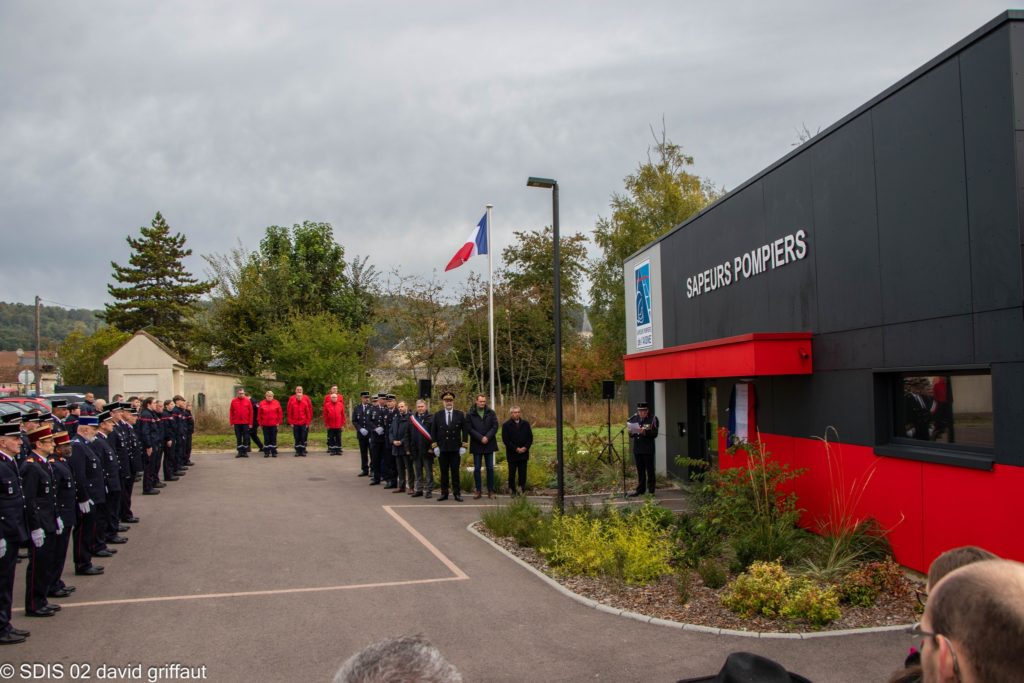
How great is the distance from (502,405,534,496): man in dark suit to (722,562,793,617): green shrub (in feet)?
27.9

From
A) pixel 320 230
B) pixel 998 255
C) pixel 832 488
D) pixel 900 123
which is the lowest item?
pixel 832 488

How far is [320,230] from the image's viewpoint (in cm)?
4403

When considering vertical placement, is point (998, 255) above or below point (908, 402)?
above

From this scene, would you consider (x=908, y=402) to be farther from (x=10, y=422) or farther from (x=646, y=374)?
(x=10, y=422)

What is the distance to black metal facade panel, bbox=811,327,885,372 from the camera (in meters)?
9.67

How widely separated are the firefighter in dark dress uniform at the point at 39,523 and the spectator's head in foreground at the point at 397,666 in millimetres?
7459

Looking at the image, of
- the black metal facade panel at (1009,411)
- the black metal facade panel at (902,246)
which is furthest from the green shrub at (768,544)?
the black metal facade panel at (1009,411)

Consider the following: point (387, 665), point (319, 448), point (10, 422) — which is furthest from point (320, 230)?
point (387, 665)

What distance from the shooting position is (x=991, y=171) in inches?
302

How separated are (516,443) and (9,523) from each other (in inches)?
397

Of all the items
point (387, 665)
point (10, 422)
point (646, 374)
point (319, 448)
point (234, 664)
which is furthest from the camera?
point (319, 448)

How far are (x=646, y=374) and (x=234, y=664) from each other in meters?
11.5

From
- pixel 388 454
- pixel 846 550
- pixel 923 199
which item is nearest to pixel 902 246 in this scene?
pixel 923 199

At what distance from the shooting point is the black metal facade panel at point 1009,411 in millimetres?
7270
